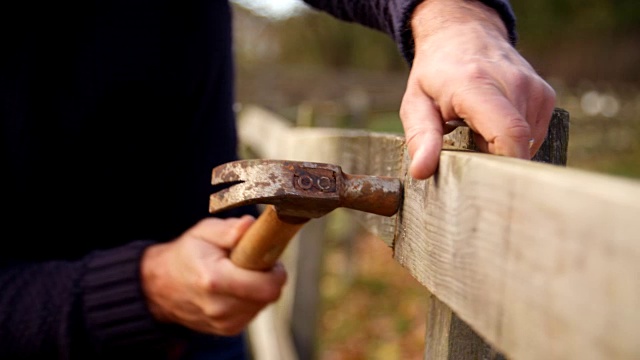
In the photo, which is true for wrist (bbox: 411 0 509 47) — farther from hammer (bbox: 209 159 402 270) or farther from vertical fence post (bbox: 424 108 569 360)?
hammer (bbox: 209 159 402 270)

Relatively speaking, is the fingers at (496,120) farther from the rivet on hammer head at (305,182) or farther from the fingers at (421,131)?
the rivet on hammer head at (305,182)

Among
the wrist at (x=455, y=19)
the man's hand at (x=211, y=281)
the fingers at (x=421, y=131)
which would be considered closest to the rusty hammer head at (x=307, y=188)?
the fingers at (x=421, y=131)

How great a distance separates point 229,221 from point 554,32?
2213cm

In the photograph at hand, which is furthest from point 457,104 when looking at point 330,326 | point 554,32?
point 554,32

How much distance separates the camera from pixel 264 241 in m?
1.33

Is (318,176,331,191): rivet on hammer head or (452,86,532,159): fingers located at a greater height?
(452,86,532,159): fingers

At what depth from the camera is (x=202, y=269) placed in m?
1.45

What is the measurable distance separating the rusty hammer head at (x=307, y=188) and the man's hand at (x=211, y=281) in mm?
450

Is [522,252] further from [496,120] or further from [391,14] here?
[391,14]

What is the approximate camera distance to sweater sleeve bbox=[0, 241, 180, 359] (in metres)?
1.59

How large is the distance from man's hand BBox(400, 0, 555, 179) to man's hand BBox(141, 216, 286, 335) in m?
0.68

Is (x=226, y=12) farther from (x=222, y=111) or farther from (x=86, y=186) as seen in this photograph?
(x=86, y=186)

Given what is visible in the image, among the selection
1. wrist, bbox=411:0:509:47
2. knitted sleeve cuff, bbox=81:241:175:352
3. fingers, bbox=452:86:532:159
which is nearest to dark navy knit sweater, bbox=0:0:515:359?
knitted sleeve cuff, bbox=81:241:175:352

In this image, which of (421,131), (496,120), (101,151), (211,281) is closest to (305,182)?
(421,131)
